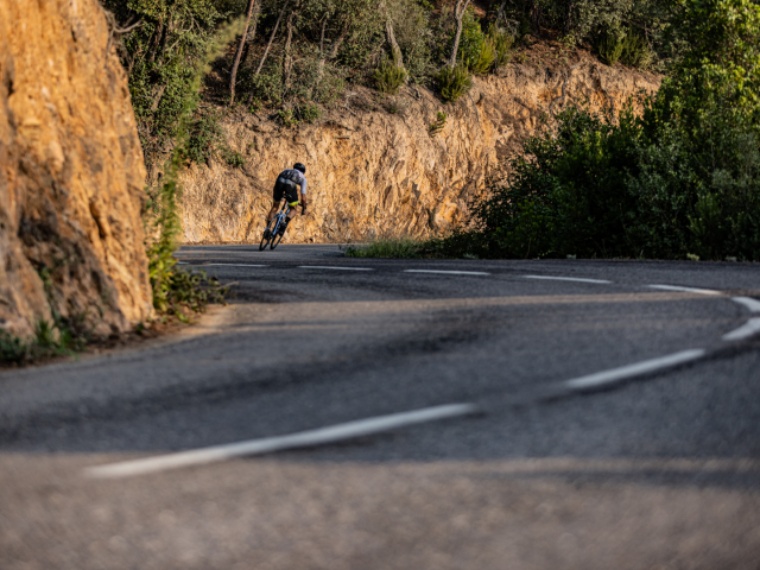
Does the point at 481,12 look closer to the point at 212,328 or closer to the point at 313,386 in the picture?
the point at 212,328

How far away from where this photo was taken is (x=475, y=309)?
11094 mm

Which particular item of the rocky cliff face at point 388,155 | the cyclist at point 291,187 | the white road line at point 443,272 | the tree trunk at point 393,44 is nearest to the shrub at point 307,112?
the rocky cliff face at point 388,155

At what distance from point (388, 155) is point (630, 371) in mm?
37472

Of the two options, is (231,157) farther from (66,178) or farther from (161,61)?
(66,178)

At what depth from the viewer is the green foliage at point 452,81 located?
153ft

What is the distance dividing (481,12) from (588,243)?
33.1 meters

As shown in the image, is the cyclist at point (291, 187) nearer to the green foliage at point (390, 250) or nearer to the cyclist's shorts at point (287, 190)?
the cyclist's shorts at point (287, 190)

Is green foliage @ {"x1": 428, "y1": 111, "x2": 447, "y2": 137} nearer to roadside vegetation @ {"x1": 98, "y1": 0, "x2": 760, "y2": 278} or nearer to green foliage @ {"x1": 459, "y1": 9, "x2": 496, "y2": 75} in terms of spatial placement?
roadside vegetation @ {"x1": 98, "y1": 0, "x2": 760, "y2": 278}

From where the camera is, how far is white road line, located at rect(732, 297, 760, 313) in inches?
414

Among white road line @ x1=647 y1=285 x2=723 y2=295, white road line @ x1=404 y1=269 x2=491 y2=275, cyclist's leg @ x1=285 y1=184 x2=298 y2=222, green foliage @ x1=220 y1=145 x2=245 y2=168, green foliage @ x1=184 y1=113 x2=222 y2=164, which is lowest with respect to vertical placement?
white road line @ x1=404 y1=269 x2=491 y2=275

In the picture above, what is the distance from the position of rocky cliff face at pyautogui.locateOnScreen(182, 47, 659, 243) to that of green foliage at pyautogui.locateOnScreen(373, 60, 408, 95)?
1.26 feet

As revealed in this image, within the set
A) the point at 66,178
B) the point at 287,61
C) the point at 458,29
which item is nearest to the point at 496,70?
the point at 458,29

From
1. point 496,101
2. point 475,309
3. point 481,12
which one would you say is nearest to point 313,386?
point 475,309

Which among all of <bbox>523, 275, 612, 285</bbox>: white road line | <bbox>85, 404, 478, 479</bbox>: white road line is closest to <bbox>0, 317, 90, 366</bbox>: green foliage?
<bbox>85, 404, 478, 479</bbox>: white road line
